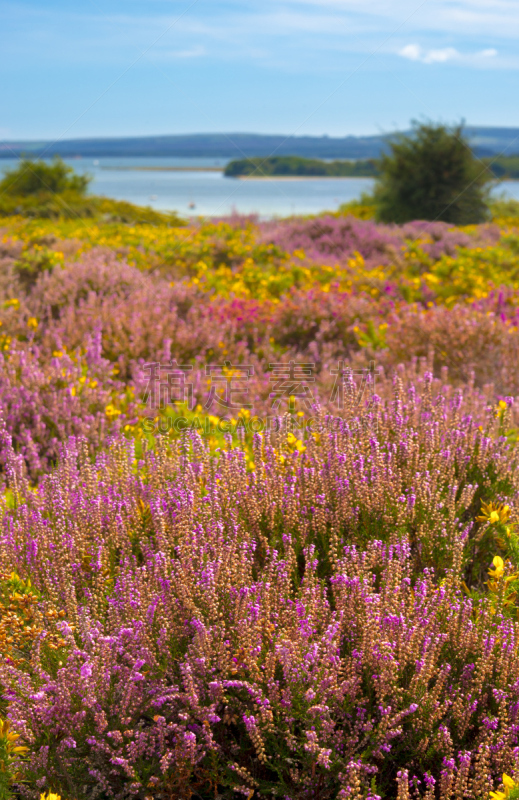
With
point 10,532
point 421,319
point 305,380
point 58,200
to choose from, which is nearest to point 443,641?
point 10,532

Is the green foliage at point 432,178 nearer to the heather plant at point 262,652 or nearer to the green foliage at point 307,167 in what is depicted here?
the heather plant at point 262,652

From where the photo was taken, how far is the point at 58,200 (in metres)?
15.7

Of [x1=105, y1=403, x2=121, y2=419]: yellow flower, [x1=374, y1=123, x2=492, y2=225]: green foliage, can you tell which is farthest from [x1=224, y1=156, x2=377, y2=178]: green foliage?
[x1=105, y1=403, x2=121, y2=419]: yellow flower

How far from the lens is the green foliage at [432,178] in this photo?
45.0 ft

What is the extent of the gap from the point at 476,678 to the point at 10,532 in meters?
1.64

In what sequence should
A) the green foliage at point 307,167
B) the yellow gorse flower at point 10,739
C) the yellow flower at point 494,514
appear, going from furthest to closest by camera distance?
the green foliage at point 307,167
the yellow flower at point 494,514
the yellow gorse flower at point 10,739

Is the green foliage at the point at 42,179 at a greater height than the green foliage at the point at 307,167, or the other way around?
the green foliage at the point at 307,167

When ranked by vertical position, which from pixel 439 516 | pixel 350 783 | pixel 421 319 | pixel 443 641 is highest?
pixel 421 319

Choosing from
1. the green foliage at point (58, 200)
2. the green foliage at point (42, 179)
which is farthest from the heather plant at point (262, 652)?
the green foliage at point (42, 179)

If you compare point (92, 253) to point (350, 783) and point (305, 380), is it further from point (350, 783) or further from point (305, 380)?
point (350, 783)

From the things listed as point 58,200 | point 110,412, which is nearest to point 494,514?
point 110,412

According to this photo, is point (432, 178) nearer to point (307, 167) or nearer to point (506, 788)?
point (506, 788)

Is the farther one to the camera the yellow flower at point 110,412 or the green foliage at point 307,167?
the green foliage at point 307,167

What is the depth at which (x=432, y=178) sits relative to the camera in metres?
13.8
